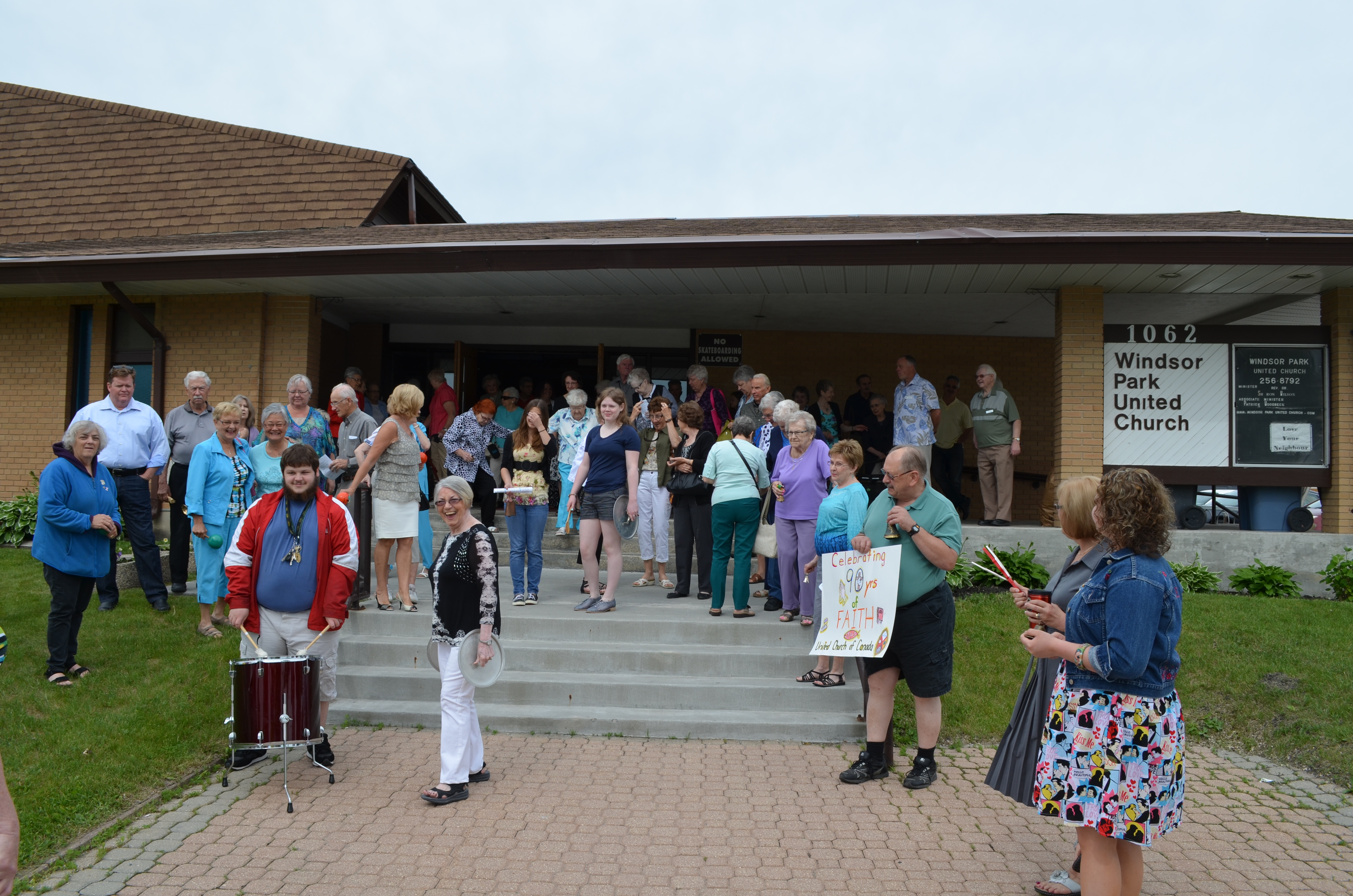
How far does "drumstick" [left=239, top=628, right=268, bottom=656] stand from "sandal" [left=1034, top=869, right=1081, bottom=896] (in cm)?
390

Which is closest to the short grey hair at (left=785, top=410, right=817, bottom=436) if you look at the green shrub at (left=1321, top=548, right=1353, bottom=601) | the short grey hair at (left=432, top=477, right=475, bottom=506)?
the short grey hair at (left=432, top=477, right=475, bottom=506)

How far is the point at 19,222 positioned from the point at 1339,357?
18.6 meters

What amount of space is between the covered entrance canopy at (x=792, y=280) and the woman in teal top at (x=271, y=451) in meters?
3.08

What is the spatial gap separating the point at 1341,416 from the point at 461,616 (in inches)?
359

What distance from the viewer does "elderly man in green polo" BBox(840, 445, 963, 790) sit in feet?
15.2

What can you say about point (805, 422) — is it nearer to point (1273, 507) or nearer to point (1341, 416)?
point (1273, 507)

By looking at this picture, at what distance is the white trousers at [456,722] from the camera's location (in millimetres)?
4645

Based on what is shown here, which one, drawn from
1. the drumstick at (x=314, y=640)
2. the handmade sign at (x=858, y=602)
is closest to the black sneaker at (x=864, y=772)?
the handmade sign at (x=858, y=602)

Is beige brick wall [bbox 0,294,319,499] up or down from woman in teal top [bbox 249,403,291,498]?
up

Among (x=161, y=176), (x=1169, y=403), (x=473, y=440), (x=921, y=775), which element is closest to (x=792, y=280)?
(x=473, y=440)

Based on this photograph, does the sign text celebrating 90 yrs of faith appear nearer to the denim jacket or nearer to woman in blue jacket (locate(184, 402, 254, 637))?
the denim jacket

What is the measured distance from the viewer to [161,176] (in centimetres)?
1520

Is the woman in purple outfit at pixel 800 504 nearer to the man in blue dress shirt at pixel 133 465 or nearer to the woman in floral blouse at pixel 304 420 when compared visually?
the woman in floral blouse at pixel 304 420

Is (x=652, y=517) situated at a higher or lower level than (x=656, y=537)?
higher
